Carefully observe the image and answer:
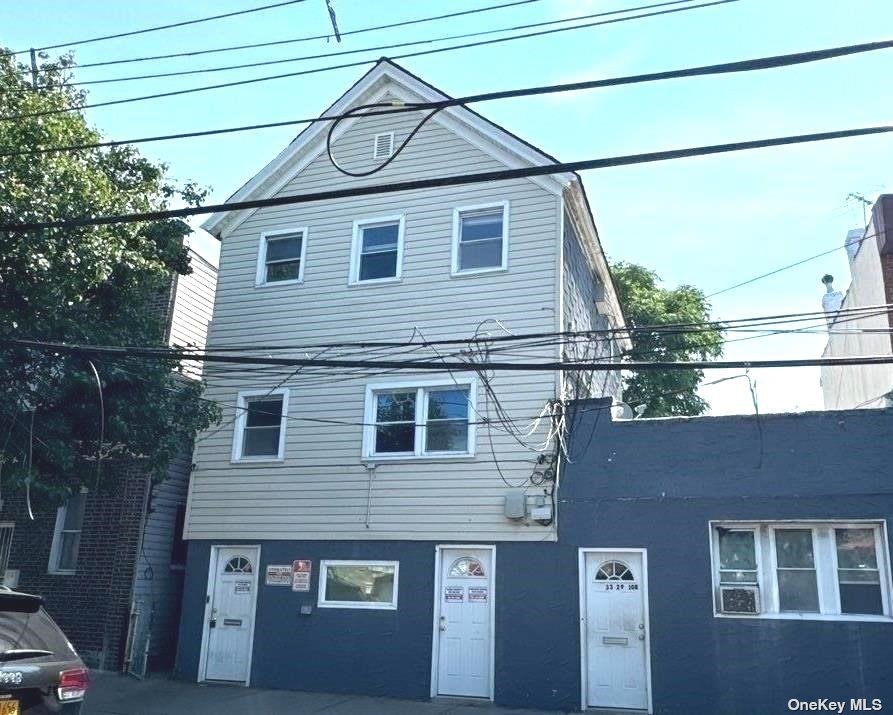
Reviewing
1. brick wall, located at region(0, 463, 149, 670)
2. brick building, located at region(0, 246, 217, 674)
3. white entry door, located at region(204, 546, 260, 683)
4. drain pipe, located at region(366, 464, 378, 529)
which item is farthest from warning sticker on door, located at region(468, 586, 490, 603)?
brick wall, located at region(0, 463, 149, 670)

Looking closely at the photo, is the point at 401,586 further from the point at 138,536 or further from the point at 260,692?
the point at 138,536

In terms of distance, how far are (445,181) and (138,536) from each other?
35.3ft

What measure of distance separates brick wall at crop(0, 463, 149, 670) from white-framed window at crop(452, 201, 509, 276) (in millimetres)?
6807

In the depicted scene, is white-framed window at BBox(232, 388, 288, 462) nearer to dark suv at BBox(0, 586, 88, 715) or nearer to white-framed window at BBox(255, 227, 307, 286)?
white-framed window at BBox(255, 227, 307, 286)

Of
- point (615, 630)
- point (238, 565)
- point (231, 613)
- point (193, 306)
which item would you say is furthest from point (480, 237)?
point (231, 613)

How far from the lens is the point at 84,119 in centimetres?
1320

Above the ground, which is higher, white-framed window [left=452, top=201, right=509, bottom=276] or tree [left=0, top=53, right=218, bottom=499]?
white-framed window [left=452, top=201, right=509, bottom=276]

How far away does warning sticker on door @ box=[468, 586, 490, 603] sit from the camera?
43.3 feet

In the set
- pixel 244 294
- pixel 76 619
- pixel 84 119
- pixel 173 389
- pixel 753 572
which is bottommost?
pixel 76 619

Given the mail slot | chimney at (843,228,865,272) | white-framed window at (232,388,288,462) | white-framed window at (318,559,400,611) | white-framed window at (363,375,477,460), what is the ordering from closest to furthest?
the mail slot, white-framed window at (318,559,400,611), white-framed window at (363,375,477,460), white-framed window at (232,388,288,462), chimney at (843,228,865,272)

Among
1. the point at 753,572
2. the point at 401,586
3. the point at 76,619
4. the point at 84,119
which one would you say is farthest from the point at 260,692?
the point at 84,119

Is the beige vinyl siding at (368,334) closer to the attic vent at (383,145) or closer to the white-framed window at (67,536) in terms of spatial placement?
the attic vent at (383,145)

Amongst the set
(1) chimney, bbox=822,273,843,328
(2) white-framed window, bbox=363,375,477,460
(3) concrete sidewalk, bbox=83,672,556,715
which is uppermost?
(1) chimney, bbox=822,273,843,328

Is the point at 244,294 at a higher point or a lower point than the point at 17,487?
higher
